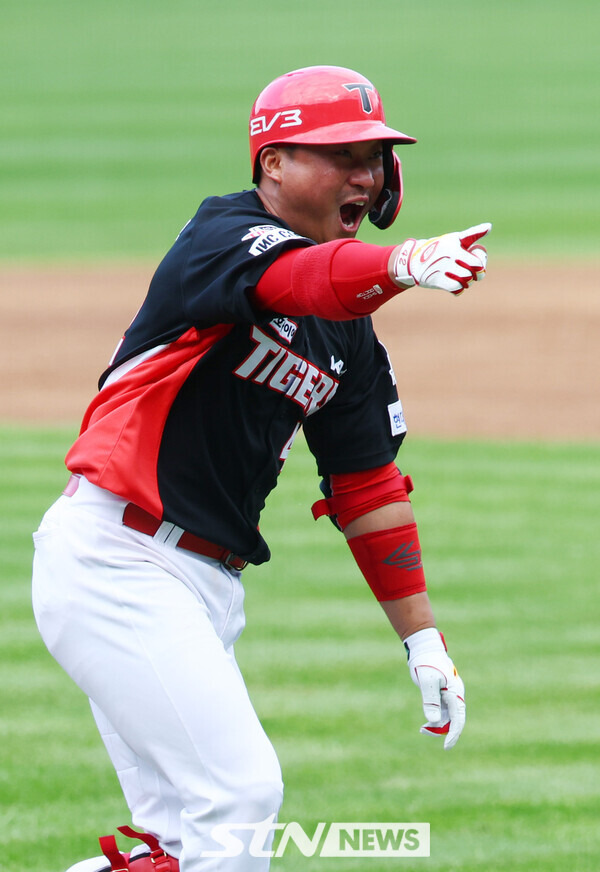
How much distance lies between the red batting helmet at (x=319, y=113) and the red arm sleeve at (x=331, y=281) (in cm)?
51

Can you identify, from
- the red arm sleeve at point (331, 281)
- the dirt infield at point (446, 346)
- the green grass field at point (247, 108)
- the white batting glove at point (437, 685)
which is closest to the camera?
the red arm sleeve at point (331, 281)

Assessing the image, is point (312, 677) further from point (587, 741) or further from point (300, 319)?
point (300, 319)

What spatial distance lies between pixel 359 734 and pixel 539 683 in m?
1.08

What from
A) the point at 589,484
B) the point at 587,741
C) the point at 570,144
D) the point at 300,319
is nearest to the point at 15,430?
the point at 589,484

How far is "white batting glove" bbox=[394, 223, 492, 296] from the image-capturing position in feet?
9.82

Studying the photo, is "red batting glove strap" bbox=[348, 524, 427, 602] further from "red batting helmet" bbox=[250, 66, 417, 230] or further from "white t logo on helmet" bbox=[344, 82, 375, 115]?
"white t logo on helmet" bbox=[344, 82, 375, 115]

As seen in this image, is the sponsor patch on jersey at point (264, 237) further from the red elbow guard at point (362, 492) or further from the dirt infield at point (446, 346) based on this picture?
the dirt infield at point (446, 346)

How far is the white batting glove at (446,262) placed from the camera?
2992 millimetres

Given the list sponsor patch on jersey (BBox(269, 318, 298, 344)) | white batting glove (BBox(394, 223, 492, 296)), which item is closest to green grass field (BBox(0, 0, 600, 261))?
sponsor patch on jersey (BBox(269, 318, 298, 344))

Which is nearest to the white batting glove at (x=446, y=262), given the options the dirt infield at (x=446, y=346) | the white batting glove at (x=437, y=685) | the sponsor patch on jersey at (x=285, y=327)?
the sponsor patch on jersey at (x=285, y=327)

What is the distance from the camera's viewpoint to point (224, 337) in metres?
3.51

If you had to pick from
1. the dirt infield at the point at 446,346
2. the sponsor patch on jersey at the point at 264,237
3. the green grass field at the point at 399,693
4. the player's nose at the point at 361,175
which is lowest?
the dirt infield at the point at 446,346

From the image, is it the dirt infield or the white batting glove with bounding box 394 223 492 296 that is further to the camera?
the dirt infield

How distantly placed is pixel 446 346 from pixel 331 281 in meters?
12.4
